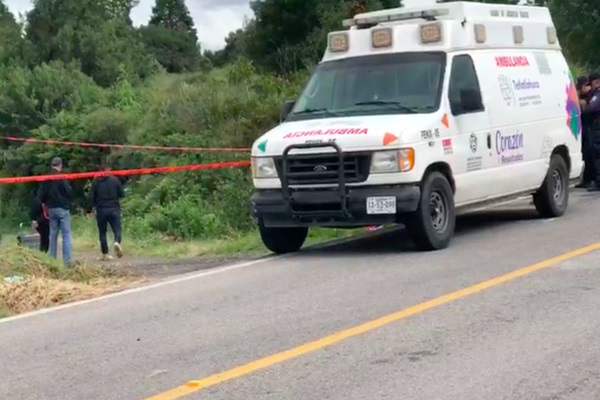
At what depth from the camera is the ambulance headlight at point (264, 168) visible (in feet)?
39.6

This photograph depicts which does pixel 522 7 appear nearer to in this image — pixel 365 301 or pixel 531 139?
pixel 531 139

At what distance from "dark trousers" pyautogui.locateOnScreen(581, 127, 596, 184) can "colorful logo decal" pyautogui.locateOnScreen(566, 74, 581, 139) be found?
210 cm

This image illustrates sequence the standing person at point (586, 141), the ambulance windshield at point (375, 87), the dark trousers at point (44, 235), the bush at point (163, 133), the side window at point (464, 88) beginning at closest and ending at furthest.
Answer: the ambulance windshield at point (375, 87)
the side window at point (464, 88)
the standing person at point (586, 141)
the dark trousers at point (44, 235)
the bush at point (163, 133)

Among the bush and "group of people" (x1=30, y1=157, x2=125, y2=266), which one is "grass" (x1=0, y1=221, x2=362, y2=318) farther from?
the bush

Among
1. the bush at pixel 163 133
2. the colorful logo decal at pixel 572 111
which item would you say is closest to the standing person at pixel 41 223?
the bush at pixel 163 133

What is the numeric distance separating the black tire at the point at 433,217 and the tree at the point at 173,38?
77181mm

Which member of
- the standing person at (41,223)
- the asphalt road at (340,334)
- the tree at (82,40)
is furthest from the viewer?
the tree at (82,40)

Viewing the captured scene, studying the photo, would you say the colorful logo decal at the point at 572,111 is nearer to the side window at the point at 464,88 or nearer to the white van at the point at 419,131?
the white van at the point at 419,131

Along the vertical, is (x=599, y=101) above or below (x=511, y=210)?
above

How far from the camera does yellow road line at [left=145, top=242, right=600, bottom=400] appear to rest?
688 centimetres

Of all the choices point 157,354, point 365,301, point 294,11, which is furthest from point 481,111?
point 294,11

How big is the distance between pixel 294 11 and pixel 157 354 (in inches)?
1791

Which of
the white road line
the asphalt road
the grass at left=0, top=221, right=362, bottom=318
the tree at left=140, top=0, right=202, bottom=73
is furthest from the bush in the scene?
the tree at left=140, top=0, right=202, bottom=73

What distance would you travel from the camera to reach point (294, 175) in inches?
468
